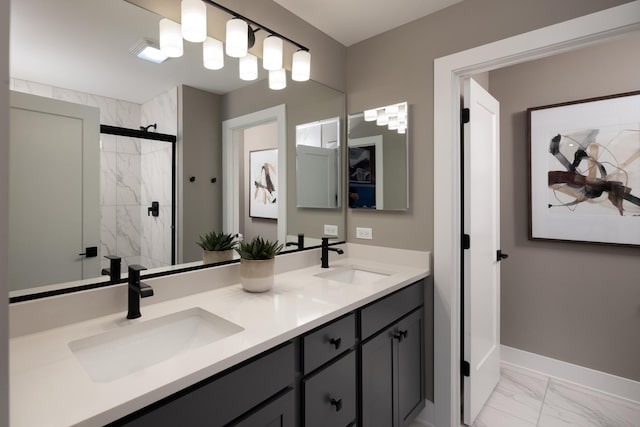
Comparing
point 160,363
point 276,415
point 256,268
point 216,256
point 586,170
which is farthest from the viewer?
point 586,170

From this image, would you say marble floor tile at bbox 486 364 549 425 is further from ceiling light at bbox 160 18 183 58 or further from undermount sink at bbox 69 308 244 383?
ceiling light at bbox 160 18 183 58

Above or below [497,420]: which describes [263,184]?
above

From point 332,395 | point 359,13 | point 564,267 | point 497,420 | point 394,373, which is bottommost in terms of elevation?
point 497,420

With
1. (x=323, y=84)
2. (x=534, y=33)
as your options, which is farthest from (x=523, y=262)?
(x=323, y=84)

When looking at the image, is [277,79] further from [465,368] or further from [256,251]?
[465,368]

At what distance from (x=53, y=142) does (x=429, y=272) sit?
1901 millimetres

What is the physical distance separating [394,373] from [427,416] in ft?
1.90

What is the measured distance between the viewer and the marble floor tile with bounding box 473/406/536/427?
75.3 inches

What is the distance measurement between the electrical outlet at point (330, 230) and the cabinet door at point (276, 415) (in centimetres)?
132

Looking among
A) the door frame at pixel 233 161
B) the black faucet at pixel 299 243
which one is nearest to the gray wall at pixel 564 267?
the black faucet at pixel 299 243

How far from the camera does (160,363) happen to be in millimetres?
822

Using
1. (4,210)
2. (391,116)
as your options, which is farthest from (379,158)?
(4,210)

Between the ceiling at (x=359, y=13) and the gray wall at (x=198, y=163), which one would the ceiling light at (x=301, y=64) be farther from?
the gray wall at (x=198, y=163)

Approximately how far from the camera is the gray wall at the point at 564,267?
2.13m
